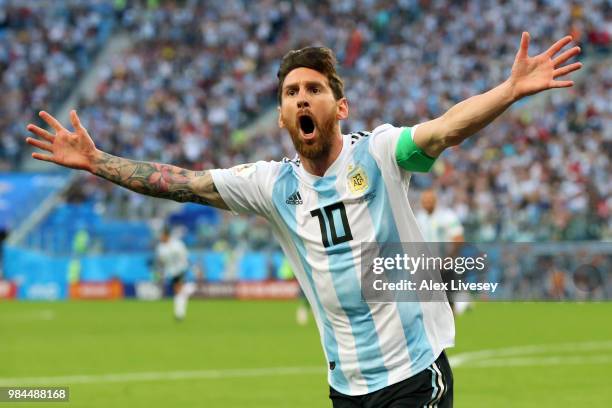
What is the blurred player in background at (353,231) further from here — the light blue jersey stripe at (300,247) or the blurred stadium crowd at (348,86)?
the blurred stadium crowd at (348,86)

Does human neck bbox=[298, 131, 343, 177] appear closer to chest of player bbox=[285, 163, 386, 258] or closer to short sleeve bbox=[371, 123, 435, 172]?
chest of player bbox=[285, 163, 386, 258]

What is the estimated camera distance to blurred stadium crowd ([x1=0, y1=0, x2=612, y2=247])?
103 ft

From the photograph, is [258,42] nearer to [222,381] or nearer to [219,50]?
[219,50]

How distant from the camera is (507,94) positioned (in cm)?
507

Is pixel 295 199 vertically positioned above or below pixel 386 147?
below

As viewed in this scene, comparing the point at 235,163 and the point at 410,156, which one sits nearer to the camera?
the point at 410,156

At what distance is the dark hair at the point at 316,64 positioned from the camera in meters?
5.54

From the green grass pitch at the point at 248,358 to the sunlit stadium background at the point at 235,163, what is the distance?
0.10 m

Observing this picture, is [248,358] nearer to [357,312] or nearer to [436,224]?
[436,224]

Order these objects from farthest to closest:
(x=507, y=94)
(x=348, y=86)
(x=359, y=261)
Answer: (x=348, y=86) < (x=359, y=261) < (x=507, y=94)

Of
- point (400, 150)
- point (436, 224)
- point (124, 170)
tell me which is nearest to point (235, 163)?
point (436, 224)

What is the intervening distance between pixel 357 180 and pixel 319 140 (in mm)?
275

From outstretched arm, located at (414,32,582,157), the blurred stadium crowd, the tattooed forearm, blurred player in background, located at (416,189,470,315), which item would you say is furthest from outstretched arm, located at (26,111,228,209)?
the blurred stadium crowd

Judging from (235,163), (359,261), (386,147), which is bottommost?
(359,261)
